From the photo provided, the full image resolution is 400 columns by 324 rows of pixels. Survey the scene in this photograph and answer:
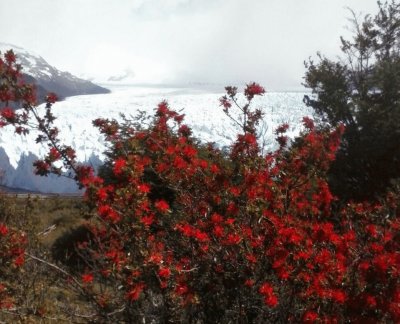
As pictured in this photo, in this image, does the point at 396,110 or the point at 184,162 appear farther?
the point at 396,110

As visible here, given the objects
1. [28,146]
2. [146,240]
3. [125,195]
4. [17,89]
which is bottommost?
[28,146]

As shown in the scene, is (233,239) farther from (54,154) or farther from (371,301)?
(54,154)

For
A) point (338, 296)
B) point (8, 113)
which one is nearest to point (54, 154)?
point (8, 113)

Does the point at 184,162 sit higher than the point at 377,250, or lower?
higher

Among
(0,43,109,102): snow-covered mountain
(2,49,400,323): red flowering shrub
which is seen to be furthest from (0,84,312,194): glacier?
(2,49,400,323): red flowering shrub

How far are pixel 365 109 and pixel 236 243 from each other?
15.3m

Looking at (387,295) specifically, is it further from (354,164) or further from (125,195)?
(354,164)

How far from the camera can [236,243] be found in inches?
173

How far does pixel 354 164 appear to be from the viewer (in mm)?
18188

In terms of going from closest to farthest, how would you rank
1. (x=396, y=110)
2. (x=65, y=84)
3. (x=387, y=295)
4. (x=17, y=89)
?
(x=387, y=295) → (x=17, y=89) → (x=396, y=110) → (x=65, y=84)

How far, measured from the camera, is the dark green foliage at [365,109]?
17.5 m

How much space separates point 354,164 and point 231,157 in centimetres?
1370

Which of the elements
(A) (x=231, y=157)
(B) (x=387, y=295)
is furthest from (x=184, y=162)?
(B) (x=387, y=295)

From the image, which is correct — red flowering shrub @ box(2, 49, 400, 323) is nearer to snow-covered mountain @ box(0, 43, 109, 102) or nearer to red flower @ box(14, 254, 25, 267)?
red flower @ box(14, 254, 25, 267)
